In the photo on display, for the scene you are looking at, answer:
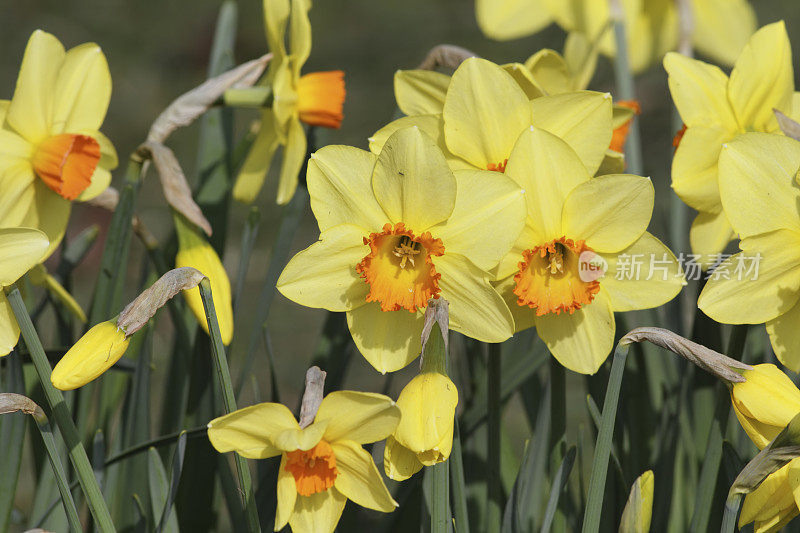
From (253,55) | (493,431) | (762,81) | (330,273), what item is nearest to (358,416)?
(330,273)

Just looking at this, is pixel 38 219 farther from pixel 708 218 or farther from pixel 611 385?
pixel 708 218

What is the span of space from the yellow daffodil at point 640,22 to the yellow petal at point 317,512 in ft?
3.49

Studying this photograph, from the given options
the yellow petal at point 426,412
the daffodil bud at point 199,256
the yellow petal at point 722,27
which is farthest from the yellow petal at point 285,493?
the yellow petal at point 722,27

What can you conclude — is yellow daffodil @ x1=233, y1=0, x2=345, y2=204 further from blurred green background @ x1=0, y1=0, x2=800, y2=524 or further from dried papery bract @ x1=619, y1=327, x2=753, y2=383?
blurred green background @ x1=0, y1=0, x2=800, y2=524

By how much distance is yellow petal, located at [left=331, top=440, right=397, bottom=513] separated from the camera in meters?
0.84

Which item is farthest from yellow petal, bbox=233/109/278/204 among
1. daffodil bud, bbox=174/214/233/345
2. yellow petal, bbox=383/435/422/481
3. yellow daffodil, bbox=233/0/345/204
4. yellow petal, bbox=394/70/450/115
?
yellow petal, bbox=383/435/422/481

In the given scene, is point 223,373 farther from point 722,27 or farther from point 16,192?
point 722,27

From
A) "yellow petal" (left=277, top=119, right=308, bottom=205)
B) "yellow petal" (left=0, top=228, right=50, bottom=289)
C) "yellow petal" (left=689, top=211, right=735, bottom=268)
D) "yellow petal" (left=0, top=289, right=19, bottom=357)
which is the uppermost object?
"yellow petal" (left=0, top=228, right=50, bottom=289)

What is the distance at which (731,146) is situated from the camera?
90cm

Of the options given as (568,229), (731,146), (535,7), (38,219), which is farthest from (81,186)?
(535,7)

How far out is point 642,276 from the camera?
0.93 meters

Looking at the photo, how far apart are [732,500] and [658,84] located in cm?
391

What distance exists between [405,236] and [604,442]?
0.31 meters

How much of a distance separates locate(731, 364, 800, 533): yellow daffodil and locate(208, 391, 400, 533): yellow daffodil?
0.34 meters
